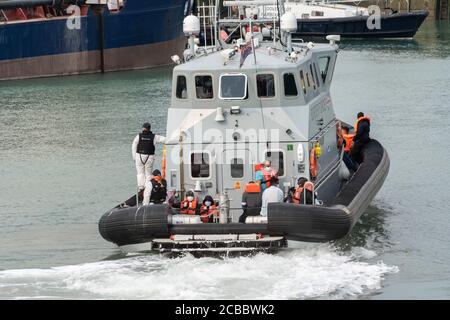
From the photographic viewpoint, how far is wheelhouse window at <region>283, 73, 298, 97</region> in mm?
17266

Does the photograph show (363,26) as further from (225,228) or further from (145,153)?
(225,228)

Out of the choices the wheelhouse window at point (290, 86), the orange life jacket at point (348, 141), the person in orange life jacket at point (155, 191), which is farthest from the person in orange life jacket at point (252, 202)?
the orange life jacket at point (348, 141)

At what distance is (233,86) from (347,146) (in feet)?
17.5

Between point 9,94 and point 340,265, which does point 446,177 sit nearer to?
point 340,265

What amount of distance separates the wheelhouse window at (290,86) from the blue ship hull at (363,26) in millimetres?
43429

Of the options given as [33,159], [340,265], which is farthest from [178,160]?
[33,159]

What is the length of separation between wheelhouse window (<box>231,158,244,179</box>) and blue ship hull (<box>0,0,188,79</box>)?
29.8 metres

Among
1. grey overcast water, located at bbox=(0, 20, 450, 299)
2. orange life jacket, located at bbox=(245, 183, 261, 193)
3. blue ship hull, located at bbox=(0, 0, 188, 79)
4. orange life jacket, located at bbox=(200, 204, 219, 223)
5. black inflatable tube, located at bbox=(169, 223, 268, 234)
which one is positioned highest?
blue ship hull, located at bbox=(0, 0, 188, 79)

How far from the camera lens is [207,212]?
16.7 metres

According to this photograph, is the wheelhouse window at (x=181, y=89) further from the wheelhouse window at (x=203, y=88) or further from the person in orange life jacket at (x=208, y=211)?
the person in orange life jacket at (x=208, y=211)

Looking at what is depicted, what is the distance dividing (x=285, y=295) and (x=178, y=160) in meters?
3.60

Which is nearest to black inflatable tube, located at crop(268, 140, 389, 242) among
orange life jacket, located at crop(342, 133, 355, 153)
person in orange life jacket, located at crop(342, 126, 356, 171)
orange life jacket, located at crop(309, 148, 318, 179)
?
orange life jacket, located at crop(309, 148, 318, 179)

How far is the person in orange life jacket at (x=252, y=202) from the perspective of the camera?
16.6m

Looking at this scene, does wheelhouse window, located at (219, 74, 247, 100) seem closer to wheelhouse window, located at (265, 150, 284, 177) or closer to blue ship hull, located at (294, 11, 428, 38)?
wheelhouse window, located at (265, 150, 284, 177)
